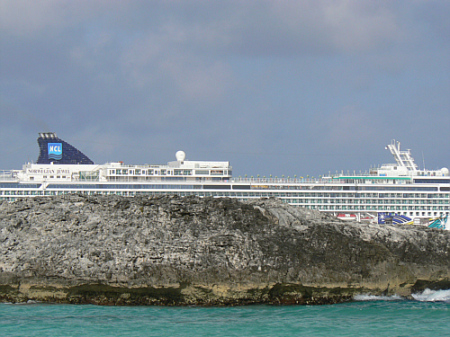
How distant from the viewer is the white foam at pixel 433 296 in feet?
87.7

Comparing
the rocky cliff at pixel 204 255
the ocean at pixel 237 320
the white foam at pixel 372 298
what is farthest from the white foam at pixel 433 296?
the white foam at pixel 372 298

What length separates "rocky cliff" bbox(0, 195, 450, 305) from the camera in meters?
25.4

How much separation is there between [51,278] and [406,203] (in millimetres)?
55668

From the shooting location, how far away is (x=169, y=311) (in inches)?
969

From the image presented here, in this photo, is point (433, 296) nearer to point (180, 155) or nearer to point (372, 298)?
point (372, 298)

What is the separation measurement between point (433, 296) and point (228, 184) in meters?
47.4

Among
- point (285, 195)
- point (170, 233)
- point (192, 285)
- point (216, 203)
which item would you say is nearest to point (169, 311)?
point (192, 285)

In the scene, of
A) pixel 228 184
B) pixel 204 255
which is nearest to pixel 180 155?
pixel 228 184

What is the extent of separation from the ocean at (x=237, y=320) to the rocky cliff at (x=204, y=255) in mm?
666

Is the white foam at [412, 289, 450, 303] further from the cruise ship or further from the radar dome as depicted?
the radar dome

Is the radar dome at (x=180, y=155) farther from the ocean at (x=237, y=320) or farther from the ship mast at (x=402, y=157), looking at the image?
the ocean at (x=237, y=320)

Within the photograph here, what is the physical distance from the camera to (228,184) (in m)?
73.6

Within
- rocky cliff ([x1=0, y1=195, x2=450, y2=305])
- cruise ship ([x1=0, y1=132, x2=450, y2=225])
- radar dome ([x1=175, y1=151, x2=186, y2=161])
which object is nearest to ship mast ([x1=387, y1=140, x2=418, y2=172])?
cruise ship ([x1=0, y1=132, x2=450, y2=225])

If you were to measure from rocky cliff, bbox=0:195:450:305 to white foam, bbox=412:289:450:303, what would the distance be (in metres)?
0.29
